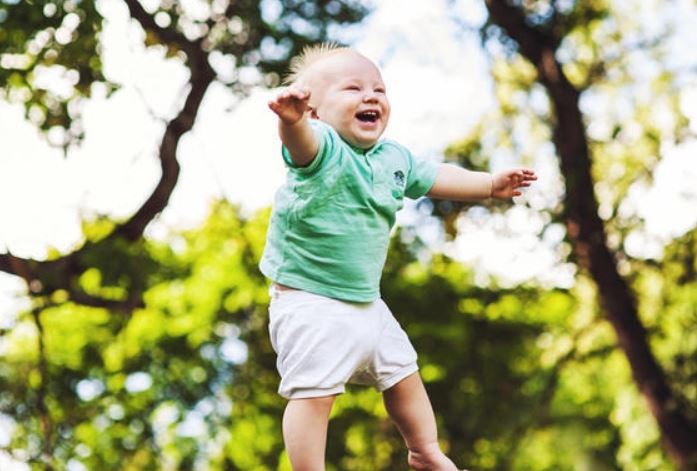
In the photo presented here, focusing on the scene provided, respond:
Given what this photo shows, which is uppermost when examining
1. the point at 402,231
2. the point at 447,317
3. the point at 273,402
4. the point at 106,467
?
the point at 402,231

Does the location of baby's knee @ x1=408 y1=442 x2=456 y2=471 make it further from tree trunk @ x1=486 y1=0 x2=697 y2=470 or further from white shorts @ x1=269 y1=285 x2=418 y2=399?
tree trunk @ x1=486 y1=0 x2=697 y2=470

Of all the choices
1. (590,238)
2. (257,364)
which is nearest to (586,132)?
(590,238)

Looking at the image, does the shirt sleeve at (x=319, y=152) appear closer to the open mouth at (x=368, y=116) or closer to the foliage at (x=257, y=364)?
the open mouth at (x=368, y=116)

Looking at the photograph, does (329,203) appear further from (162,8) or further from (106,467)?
(106,467)

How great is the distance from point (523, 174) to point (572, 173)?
6427 mm

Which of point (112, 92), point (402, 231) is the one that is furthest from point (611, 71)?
point (112, 92)

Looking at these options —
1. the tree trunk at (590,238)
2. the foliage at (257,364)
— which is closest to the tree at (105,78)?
the tree trunk at (590,238)

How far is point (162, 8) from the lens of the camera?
6.55 meters

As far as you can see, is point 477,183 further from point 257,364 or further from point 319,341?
point 257,364

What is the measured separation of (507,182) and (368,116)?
0.42 m

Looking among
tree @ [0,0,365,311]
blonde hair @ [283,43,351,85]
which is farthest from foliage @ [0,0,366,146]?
blonde hair @ [283,43,351,85]

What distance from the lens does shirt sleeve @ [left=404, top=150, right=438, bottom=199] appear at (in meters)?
2.56

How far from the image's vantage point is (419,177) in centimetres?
256

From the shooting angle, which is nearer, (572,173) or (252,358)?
(572,173)
